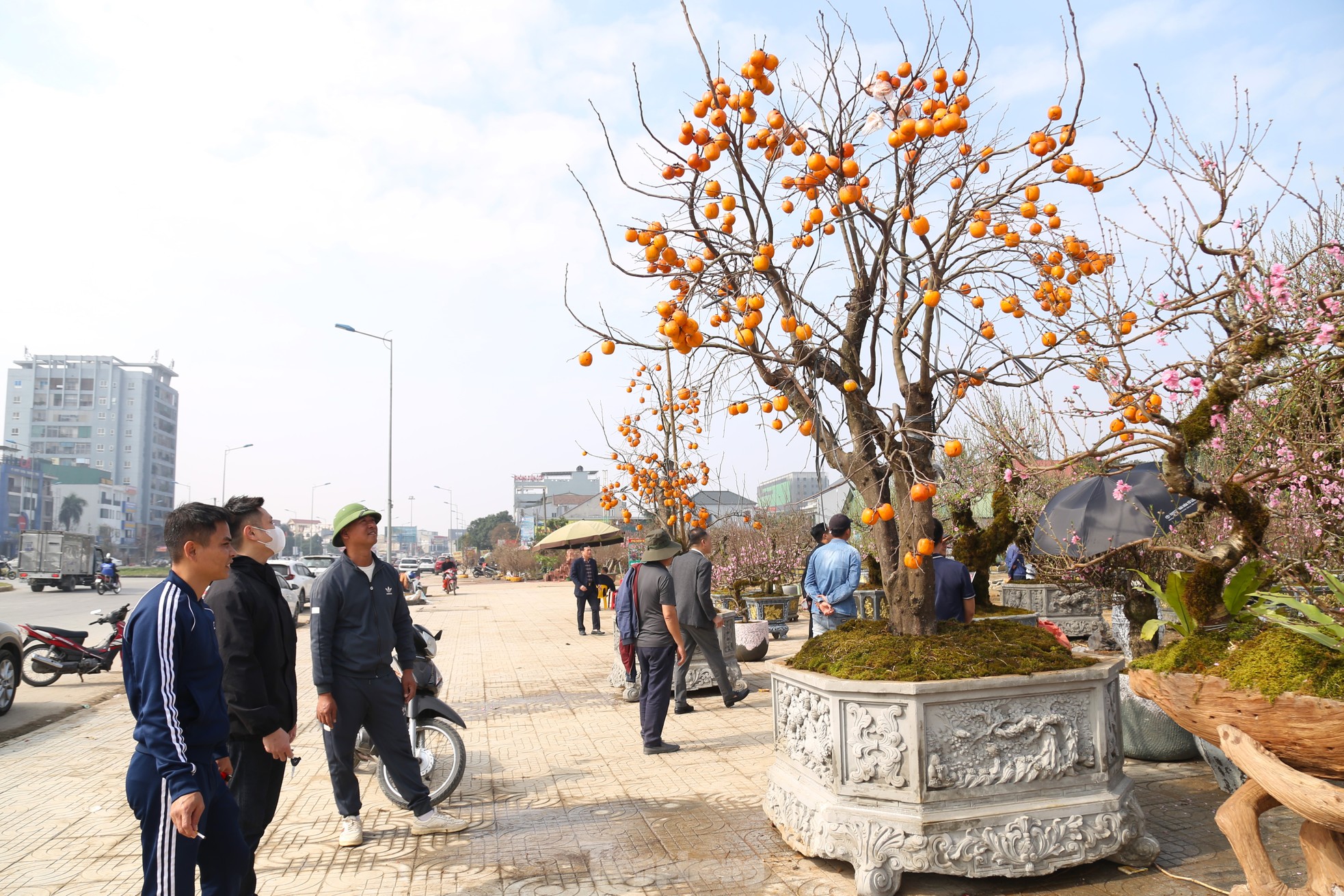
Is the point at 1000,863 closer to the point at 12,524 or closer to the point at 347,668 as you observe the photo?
the point at 347,668

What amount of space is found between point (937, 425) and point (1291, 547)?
13.9ft

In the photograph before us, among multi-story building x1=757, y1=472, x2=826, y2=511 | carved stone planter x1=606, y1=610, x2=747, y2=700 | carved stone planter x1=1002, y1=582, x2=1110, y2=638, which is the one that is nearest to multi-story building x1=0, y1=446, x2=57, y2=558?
multi-story building x1=757, y1=472, x2=826, y2=511

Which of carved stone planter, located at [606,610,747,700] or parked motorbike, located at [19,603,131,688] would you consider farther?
parked motorbike, located at [19,603,131,688]

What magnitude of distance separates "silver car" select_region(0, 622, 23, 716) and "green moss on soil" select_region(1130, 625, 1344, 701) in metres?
10.4

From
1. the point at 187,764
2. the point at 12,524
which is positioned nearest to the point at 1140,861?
the point at 187,764

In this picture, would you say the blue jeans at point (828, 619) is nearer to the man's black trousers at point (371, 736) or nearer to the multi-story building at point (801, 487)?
the multi-story building at point (801, 487)

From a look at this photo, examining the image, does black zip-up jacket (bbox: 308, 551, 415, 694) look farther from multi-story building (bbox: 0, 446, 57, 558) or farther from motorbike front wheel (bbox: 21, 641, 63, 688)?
multi-story building (bbox: 0, 446, 57, 558)

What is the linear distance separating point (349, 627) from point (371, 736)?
1.97 feet

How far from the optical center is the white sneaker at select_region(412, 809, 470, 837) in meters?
4.82

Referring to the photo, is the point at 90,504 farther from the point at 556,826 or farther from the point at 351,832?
the point at 556,826

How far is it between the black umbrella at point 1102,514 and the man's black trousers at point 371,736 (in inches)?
299

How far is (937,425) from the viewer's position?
452 centimetres

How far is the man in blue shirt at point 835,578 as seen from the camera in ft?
24.9

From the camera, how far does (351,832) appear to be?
Result: 4688 mm
